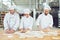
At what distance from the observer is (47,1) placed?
1800mm

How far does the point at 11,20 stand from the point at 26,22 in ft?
0.62

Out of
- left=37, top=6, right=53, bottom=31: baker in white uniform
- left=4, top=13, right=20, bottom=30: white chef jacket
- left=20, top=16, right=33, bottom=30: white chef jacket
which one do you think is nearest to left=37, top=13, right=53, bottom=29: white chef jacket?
left=37, top=6, right=53, bottom=31: baker in white uniform

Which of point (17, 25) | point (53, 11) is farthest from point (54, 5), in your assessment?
point (17, 25)

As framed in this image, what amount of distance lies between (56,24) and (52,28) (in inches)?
3.5

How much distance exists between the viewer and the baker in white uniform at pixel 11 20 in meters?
1.74

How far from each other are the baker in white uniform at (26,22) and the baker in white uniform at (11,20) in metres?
0.06

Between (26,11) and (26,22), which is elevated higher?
(26,11)

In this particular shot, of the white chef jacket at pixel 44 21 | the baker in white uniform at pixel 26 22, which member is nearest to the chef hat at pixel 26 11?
the baker in white uniform at pixel 26 22

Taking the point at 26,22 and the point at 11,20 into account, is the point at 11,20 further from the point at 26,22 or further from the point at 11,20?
the point at 26,22

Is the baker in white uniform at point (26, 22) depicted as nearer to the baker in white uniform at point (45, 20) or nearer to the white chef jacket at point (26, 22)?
the white chef jacket at point (26, 22)

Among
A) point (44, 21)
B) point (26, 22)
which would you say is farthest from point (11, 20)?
point (44, 21)

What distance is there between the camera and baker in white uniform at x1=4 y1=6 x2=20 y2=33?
1735 mm

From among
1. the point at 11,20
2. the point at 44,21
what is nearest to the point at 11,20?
the point at 11,20

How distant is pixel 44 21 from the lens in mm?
1797
